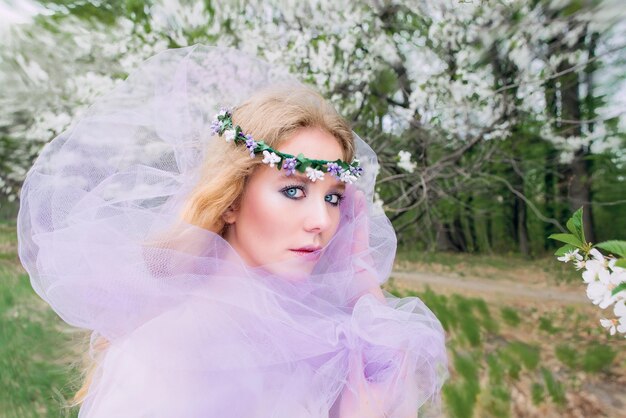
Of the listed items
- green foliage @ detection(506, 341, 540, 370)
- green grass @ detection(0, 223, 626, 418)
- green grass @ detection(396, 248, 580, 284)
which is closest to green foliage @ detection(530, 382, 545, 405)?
green grass @ detection(0, 223, 626, 418)

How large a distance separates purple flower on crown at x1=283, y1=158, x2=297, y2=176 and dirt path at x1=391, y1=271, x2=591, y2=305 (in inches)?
184

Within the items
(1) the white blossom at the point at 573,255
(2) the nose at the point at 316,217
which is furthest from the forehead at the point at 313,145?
(1) the white blossom at the point at 573,255

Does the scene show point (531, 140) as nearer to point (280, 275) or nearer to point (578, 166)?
point (578, 166)

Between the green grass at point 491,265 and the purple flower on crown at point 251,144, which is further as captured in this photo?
the green grass at point 491,265

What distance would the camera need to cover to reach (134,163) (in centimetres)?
147

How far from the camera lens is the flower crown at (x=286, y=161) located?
4.31 ft

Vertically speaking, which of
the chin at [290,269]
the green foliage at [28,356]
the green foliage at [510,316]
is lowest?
the green foliage at [28,356]

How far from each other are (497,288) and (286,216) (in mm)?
5896

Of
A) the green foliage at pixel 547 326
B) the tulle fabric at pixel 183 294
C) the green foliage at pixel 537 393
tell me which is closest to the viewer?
the tulle fabric at pixel 183 294

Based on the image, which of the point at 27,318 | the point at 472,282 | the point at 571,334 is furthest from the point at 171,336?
the point at 472,282

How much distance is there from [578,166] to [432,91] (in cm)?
323

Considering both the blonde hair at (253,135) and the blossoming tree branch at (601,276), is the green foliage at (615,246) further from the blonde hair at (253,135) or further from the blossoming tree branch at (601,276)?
the blonde hair at (253,135)

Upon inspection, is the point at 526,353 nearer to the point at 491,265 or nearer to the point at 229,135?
the point at 229,135

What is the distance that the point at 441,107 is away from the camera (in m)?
5.09
